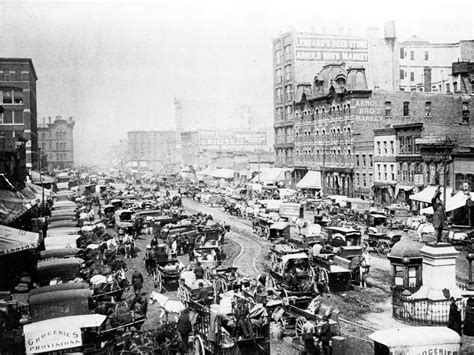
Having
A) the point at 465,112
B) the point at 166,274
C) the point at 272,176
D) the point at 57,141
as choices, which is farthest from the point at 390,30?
the point at 57,141

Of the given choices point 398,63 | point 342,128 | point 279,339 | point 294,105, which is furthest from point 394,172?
point 279,339

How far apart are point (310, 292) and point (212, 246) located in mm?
11420

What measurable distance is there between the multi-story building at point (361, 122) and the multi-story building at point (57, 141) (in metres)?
113

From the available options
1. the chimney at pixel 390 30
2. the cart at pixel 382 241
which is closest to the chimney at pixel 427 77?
the chimney at pixel 390 30

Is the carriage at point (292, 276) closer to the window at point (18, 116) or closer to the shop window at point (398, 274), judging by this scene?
the shop window at point (398, 274)

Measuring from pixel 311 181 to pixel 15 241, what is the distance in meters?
55.0

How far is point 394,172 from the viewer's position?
5603 centimetres

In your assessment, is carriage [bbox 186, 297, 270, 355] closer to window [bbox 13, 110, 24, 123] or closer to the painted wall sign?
window [bbox 13, 110, 24, 123]

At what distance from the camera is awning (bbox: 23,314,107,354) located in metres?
13.7

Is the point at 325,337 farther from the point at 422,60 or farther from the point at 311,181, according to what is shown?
the point at 422,60

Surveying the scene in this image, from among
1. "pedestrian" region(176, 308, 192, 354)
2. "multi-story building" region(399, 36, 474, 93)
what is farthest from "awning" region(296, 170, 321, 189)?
"pedestrian" region(176, 308, 192, 354)

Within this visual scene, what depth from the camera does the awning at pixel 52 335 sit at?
1367 centimetres

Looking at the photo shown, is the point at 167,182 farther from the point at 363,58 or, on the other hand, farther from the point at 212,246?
the point at 212,246

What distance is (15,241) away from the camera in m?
23.7
